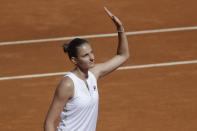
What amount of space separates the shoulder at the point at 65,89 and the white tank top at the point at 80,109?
47 millimetres

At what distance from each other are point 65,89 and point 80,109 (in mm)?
254

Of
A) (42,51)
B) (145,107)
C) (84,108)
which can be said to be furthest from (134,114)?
(84,108)

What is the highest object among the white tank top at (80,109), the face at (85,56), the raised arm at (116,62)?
the face at (85,56)

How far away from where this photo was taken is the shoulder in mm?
4988

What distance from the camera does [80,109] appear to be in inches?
201

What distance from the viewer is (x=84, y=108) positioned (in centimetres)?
Result: 511

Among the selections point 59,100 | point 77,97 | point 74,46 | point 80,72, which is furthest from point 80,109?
point 74,46

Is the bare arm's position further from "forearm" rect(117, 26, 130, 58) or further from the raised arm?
"forearm" rect(117, 26, 130, 58)

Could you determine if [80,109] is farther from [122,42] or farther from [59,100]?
[122,42]

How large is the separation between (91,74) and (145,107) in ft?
13.9

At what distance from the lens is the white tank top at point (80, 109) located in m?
5.09

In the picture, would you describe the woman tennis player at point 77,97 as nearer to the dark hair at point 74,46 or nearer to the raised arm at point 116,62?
the dark hair at point 74,46

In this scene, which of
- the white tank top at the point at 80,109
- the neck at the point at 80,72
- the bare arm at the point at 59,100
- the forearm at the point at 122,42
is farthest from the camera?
the forearm at the point at 122,42

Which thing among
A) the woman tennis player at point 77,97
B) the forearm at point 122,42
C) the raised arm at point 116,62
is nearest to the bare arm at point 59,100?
the woman tennis player at point 77,97
